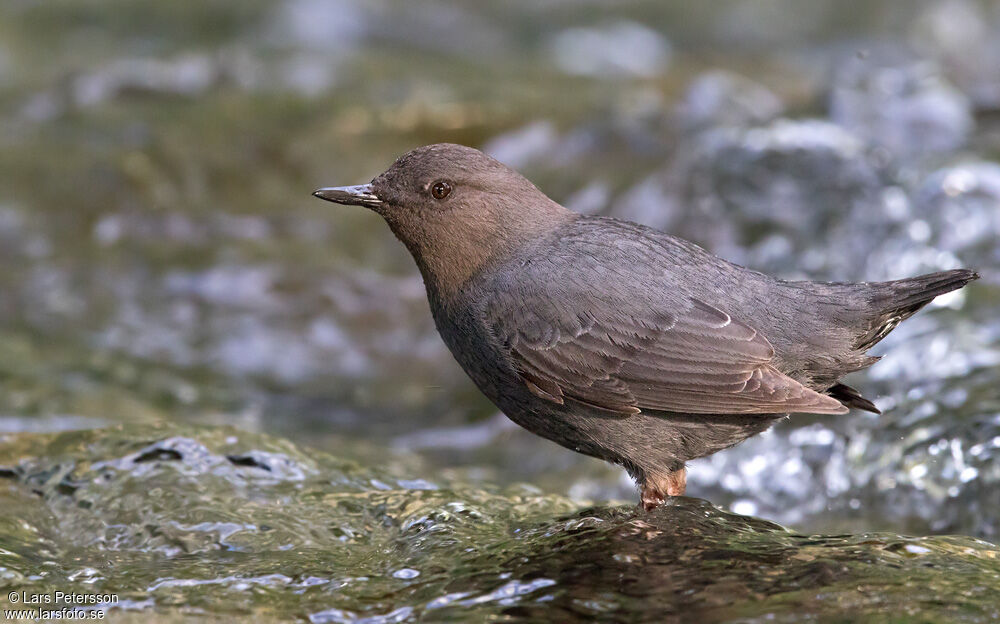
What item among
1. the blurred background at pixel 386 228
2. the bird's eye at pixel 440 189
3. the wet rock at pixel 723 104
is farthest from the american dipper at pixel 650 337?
the wet rock at pixel 723 104

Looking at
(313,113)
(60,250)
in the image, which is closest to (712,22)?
(313,113)

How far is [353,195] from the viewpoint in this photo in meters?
4.00

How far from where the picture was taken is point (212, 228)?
26.4 feet

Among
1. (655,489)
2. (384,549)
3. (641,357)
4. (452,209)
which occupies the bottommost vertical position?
(384,549)

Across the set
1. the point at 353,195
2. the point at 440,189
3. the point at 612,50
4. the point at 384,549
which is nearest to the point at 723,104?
the point at 612,50

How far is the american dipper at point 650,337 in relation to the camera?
3.71 m

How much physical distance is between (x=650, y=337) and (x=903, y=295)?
832mm

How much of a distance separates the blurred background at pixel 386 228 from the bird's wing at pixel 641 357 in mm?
1021

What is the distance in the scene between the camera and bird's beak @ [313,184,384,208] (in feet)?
13.0

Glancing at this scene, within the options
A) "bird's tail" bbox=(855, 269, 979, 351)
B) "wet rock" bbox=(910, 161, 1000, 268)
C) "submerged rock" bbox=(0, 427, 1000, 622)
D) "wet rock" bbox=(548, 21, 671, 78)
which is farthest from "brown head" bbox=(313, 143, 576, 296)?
"wet rock" bbox=(548, 21, 671, 78)

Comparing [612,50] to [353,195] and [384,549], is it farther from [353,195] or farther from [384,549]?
[384,549]

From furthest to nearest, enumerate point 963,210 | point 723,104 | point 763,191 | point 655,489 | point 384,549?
point 723,104 → point 763,191 → point 963,210 → point 655,489 → point 384,549

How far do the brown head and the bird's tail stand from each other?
1117 millimetres

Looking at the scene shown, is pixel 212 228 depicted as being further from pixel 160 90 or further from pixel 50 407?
pixel 50 407
